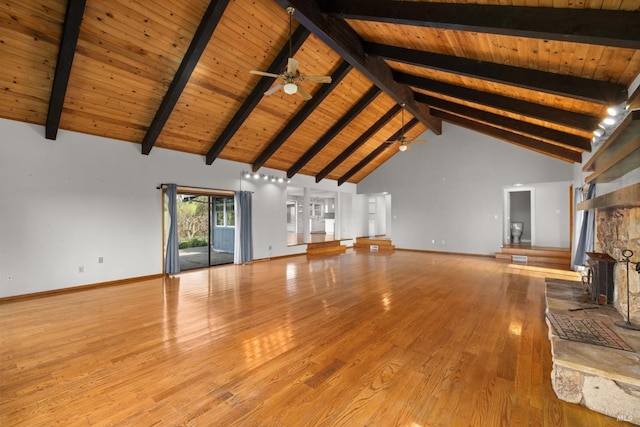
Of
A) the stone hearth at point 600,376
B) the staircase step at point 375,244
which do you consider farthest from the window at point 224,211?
the stone hearth at point 600,376

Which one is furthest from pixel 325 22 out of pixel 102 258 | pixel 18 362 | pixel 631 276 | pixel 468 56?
pixel 102 258

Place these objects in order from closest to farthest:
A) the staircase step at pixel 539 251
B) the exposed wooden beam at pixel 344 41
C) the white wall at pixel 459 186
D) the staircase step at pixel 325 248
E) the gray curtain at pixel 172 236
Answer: the exposed wooden beam at pixel 344 41
the gray curtain at pixel 172 236
the staircase step at pixel 539 251
the white wall at pixel 459 186
the staircase step at pixel 325 248

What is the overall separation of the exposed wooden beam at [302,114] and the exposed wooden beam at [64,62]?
3930 mm

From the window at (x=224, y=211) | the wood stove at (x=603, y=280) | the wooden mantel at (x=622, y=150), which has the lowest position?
the wood stove at (x=603, y=280)

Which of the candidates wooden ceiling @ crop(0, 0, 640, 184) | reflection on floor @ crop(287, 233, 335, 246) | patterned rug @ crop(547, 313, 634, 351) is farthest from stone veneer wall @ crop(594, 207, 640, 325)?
reflection on floor @ crop(287, 233, 335, 246)

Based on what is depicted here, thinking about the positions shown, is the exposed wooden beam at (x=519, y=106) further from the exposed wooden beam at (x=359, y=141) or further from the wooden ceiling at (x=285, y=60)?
the exposed wooden beam at (x=359, y=141)

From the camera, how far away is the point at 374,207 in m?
14.1

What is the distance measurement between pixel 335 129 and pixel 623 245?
20.1 ft

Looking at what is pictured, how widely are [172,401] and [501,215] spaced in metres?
9.77

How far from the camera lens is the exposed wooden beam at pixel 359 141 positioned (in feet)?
26.5

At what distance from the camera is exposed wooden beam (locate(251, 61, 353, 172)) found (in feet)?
18.5

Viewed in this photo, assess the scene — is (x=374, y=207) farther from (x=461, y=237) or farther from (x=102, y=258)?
(x=102, y=258)

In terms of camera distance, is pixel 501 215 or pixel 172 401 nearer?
pixel 172 401

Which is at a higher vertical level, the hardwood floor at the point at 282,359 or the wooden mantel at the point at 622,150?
the wooden mantel at the point at 622,150
